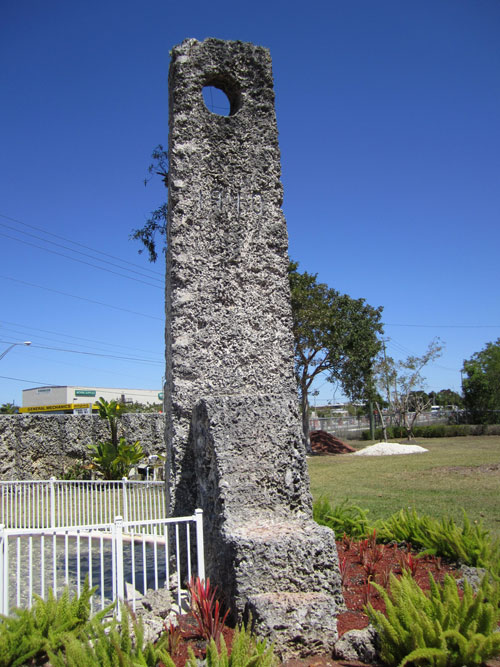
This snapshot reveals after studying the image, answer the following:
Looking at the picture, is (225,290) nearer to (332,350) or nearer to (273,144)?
(273,144)

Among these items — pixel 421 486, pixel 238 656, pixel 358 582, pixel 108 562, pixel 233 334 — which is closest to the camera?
pixel 238 656

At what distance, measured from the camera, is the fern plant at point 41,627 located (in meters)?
2.78

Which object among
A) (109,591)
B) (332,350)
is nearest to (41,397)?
(332,350)

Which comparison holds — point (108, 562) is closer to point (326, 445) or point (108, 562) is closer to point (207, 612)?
point (207, 612)

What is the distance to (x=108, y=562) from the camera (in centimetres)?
628

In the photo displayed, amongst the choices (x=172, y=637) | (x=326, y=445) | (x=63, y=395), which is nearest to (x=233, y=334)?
(x=172, y=637)

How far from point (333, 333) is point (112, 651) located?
1899cm

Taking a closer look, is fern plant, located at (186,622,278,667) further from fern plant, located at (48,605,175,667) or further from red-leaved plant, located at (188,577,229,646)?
red-leaved plant, located at (188,577,229,646)

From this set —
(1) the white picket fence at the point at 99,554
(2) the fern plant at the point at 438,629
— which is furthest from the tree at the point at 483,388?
(2) the fern plant at the point at 438,629

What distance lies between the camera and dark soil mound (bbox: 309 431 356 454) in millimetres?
Result: 24594

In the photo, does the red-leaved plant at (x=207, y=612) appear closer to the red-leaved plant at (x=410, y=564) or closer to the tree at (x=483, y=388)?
the red-leaved plant at (x=410, y=564)

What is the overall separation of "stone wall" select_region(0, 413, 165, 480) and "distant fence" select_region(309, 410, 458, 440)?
66.3 feet

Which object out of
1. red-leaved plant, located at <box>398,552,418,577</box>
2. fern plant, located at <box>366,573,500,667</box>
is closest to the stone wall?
red-leaved plant, located at <box>398,552,418,577</box>

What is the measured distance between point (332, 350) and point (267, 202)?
16937 millimetres
